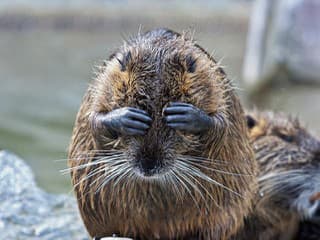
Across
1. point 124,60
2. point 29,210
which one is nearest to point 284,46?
point 29,210

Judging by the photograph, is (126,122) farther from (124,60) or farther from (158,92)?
(124,60)

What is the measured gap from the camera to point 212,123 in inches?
90.2

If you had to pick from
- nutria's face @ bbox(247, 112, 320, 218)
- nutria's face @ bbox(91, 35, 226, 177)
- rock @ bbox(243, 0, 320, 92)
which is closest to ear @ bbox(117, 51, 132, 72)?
nutria's face @ bbox(91, 35, 226, 177)

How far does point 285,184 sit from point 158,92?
1.01m

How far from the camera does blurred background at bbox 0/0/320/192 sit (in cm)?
585

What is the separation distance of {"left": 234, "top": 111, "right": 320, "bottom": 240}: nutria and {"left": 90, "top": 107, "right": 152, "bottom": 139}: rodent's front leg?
86 cm

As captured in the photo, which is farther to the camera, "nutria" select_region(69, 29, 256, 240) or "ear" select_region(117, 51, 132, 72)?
"ear" select_region(117, 51, 132, 72)

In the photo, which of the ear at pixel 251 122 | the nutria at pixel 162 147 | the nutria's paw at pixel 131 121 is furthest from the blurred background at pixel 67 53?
the nutria's paw at pixel 131 121

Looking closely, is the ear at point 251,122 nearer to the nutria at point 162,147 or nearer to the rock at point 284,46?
the nutria at point 162,147

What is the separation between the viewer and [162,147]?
7.21ft

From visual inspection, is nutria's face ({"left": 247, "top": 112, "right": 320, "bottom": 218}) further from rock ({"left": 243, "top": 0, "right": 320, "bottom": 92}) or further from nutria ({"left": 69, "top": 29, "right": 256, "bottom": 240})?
rock ({"left": 243, "top": 0, "right": 320, "bottom": 92})

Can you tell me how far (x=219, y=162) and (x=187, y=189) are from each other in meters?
0.16

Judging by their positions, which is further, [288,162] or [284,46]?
[284,46]

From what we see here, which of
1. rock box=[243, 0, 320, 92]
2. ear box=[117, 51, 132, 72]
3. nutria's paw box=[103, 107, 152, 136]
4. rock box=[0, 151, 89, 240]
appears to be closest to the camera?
nutria's paw box=[103, 107, 152, 136]
